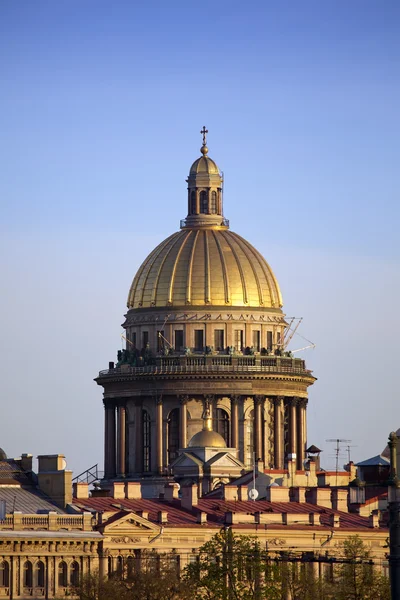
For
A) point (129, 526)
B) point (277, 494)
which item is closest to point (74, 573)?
point (129, 526)

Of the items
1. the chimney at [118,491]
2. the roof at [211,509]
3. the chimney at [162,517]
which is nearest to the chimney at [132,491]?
the chimney at [118,491]

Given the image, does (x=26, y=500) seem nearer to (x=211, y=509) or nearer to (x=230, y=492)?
(x=211, y=509)

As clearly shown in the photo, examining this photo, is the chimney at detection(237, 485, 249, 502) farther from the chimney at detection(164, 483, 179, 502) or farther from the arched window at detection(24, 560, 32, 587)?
the arched window at detection(24, 560, 32, 587)

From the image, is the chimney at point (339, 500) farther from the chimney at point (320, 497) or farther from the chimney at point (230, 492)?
the chimney at point (230, 492)

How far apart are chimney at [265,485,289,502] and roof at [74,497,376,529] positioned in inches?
56.7

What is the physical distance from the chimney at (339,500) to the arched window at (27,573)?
33.6 meters

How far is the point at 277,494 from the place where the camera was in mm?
195875

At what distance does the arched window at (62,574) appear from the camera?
164750 millimetres

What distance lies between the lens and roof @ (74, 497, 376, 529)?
178m

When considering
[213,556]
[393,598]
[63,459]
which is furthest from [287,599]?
[393,598]

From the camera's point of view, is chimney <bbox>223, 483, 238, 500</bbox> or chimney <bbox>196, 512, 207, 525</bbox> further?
chimney <bbox>223, 483, 238, 500</bbox>

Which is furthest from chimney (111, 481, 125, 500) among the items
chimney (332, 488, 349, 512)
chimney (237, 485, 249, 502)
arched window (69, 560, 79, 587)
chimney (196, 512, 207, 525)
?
arched window (69, 560, 79, 587)

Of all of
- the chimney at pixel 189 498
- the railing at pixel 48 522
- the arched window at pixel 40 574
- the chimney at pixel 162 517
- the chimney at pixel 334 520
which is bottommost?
the arched window at pixel 40 574

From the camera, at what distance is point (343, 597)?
5999 inches
